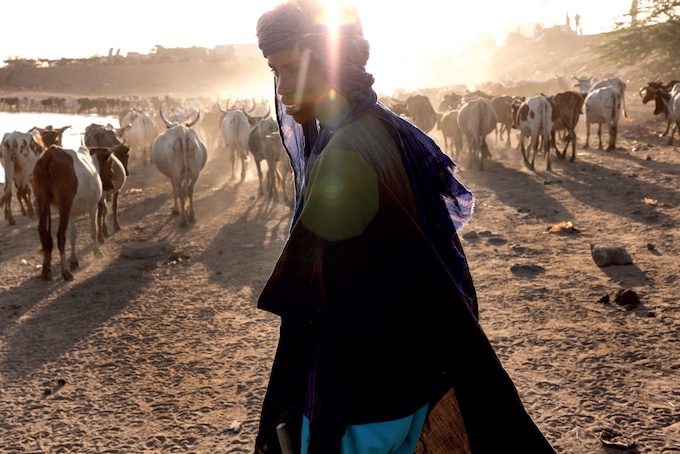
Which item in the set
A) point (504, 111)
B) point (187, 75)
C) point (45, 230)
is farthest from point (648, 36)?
point (187, 75)

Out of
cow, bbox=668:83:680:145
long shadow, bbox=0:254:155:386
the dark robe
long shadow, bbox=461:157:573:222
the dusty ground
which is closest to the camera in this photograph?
the dark robe

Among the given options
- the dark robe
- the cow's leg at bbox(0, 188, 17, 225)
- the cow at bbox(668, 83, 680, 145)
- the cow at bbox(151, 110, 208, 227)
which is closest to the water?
the cow's leg at bbox(0, 188, 17, 225)

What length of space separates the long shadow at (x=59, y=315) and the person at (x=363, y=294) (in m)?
4.48

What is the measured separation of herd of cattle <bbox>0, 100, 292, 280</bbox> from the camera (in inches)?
306

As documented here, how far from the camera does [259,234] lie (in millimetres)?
10164

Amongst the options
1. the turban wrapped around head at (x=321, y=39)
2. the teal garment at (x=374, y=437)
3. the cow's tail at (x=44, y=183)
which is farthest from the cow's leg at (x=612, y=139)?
the teal garment at (x=374, y=437)

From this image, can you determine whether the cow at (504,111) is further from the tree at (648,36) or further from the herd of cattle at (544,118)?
the tree at (648,36)

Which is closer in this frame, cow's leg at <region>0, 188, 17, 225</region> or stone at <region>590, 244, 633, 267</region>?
stone at <region>590, 244, 633, 267</region>

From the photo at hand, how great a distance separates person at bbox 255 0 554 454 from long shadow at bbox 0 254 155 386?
4.48 meters

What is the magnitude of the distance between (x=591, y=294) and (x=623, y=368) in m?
1.72

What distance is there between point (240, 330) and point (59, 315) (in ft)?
7.27

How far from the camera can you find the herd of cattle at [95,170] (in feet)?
25.5

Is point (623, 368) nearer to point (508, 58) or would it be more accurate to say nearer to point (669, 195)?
point (669, 195)

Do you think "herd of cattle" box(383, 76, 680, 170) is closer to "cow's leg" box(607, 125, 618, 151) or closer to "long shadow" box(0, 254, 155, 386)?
"cow's leg" box(607, 125, 618, 151)
